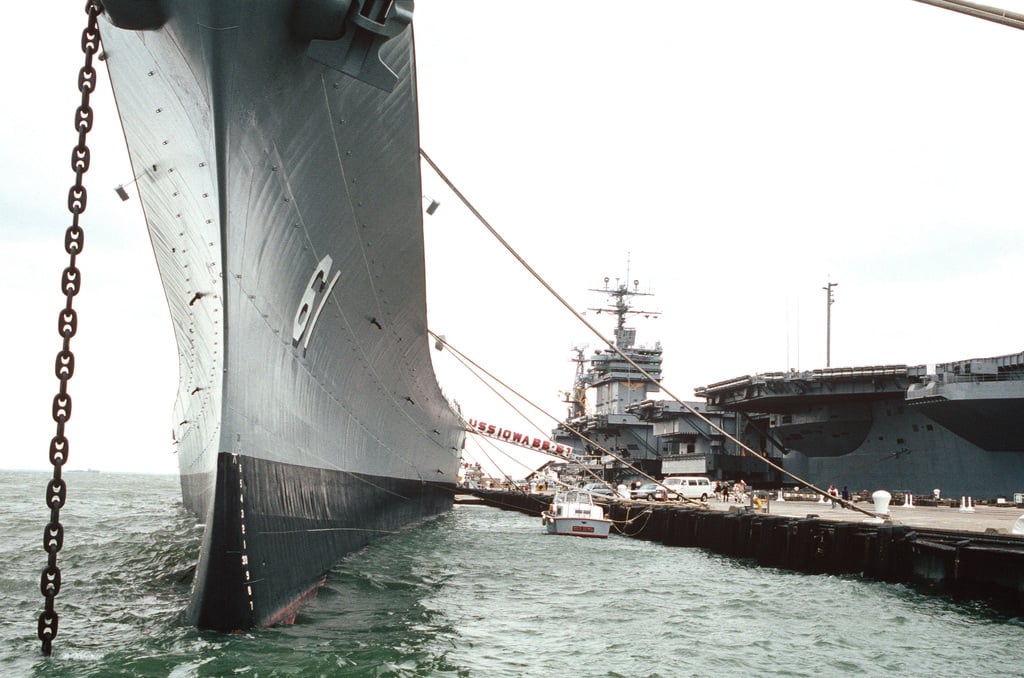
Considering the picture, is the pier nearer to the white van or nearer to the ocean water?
the ocean water

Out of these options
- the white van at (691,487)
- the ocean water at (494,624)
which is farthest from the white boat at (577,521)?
the white van at (691,487)

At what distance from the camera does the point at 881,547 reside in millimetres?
13312

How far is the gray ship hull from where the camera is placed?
6.03 m

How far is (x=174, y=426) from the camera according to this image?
68.3ft

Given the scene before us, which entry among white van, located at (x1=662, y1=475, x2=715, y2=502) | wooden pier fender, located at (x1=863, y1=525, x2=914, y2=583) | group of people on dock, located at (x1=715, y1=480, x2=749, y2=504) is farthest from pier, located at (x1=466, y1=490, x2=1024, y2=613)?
white van, located at (x1=662, y1=475, x2=715, y2=502)

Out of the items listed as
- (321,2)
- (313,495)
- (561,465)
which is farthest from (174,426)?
(561,465)

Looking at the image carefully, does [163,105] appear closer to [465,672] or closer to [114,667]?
[114,667]

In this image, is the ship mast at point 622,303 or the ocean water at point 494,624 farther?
the ship mast at point 622,303

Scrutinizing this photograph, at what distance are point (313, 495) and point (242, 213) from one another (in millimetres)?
3528

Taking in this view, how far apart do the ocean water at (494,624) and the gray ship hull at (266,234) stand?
691mm

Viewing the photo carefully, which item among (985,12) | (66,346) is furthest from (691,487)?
(66,346)

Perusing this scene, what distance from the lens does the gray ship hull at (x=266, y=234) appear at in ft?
19.8

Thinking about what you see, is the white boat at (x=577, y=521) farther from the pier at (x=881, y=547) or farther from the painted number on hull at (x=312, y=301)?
the painted number on hull at (x=312, y=301)

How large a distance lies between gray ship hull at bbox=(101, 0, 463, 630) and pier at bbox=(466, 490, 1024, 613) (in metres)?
8.42
